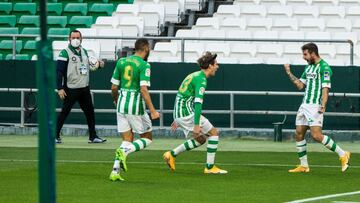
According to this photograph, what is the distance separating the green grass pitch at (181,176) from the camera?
543 inches

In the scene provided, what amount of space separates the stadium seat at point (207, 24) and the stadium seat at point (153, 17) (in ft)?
3.13

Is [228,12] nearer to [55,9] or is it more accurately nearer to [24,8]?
[55,9]

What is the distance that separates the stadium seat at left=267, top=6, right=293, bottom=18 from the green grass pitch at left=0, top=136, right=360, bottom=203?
220 inches

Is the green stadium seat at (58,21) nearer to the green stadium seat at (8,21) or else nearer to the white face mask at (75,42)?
the green stadium seat at (8,21)

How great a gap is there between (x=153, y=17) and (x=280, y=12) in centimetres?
307

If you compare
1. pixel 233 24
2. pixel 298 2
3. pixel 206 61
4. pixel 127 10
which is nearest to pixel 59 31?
pixel 127 10

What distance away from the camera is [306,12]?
Result: 27.8 metres

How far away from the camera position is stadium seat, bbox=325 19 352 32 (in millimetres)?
26922

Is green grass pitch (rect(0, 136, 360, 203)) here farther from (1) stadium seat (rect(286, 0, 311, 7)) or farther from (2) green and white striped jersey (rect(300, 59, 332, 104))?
(1) stadium seat (rect(286, 0, 311, 7))

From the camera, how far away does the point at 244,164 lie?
1870cm

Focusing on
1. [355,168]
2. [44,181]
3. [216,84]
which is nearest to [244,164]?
[355,168]

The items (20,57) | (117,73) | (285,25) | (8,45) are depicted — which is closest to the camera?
(117,73)

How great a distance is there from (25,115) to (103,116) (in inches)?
69.4

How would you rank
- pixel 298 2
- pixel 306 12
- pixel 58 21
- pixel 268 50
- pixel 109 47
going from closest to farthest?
1. pixel 268 50
2. pixel 109 47
3. pixel 306 12
4. pixel 298 2
5. pixel 58 21
